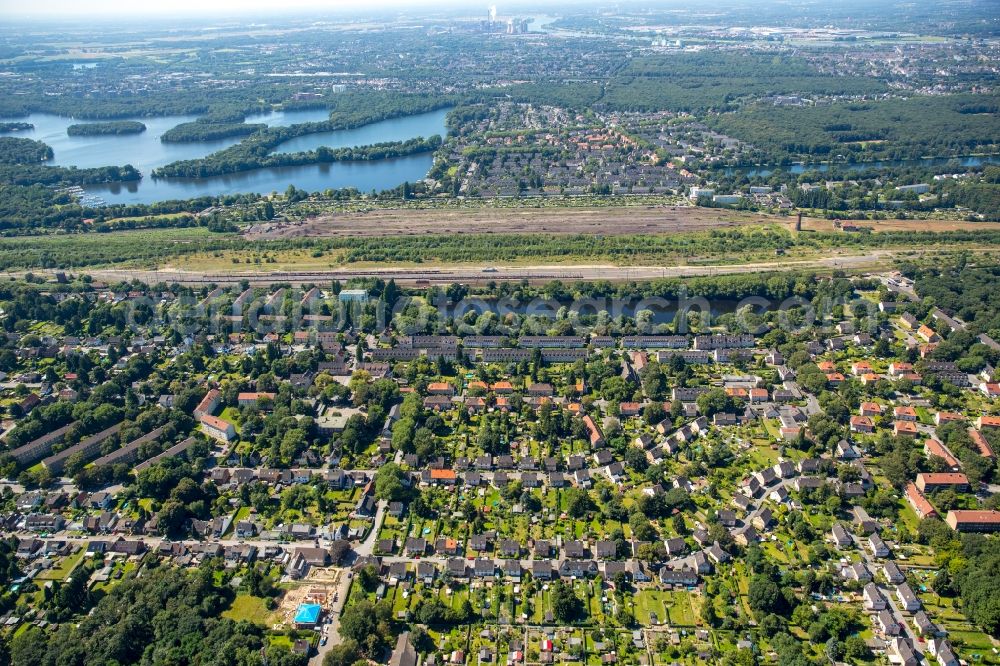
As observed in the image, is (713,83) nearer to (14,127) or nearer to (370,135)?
(370,135)

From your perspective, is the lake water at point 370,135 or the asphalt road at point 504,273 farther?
the lake water at point 370,135

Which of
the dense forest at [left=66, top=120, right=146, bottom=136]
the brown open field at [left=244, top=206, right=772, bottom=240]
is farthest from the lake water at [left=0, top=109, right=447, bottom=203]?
the brown open field at [left=244, top=206, right=772, bottom=240]

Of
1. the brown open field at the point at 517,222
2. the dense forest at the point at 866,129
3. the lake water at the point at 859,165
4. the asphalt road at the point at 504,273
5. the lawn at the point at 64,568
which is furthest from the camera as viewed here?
the dense forest at the point at 866,129

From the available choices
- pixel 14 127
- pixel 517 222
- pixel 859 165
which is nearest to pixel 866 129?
pixel 859 165

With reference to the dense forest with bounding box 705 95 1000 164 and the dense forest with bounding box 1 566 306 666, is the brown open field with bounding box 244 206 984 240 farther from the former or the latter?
the dense forest with bounding box 1 566 306 666

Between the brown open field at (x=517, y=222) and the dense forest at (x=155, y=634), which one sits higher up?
the brown open field at (x=517, y=222)

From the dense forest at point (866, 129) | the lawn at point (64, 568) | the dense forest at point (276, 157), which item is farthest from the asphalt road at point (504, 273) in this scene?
the dense forest at point (276, 157)

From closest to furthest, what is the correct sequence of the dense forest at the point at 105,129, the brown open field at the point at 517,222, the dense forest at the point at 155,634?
the dense forest at the point at 155,634 < the brown open field at the point at 517,222 < the dense forest at the point at 105,129

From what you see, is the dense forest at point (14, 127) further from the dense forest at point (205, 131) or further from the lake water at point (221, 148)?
the dense forest at point (205, 131)
